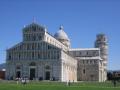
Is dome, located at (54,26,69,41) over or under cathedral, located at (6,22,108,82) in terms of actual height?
over

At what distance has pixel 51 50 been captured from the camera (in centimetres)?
8731

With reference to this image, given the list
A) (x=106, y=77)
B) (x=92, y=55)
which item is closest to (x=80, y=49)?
(x=92, y=55)

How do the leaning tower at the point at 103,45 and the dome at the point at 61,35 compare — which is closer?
the dome at the point at 61,35

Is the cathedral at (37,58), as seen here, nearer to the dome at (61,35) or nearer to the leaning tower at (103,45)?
the dome at (61,35)

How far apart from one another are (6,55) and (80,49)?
33.7 m

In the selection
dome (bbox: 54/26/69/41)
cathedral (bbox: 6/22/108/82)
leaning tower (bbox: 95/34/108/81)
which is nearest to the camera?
cathedral (bbox: 6/22/108/82)

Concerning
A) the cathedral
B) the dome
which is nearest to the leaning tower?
the dome

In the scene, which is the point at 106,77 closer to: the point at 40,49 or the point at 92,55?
the point at 92,55

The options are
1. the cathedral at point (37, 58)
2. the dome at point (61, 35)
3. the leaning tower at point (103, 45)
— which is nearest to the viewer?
the cathedral at point (37, 58)

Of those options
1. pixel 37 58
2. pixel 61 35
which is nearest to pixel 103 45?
pixel 61 35

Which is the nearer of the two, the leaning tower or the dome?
the dome

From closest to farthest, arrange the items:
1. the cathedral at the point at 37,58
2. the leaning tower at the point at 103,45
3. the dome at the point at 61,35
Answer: the cathedral at the point at 37,58 < the dome at the point at 61,35 < the leaning tower at the point at 103,45

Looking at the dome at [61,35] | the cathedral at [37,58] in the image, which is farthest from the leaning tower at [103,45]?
the cathedral at [37,58]

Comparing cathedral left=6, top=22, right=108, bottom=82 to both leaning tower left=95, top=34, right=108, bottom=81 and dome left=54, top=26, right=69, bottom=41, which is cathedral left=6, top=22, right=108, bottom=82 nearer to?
dome left=54, top=26, right=69, bottom=41
